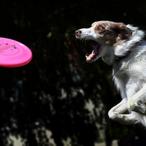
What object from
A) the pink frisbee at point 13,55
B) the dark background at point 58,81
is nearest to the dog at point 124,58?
the pink frisbee at point 13,55

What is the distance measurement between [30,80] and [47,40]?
794 millimetres

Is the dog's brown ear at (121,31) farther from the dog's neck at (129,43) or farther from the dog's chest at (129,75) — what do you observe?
the dog's chest at (129,75)

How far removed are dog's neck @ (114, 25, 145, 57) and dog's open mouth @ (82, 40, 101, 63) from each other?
8.8 inches

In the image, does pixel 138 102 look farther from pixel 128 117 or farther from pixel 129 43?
pixel 129 43

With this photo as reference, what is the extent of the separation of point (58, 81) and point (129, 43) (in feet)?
13.7

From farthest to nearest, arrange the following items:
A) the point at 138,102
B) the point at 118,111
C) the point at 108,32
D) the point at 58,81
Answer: the point at 58,81
the point at 108,32
the point at 118,111
the point at 138,102

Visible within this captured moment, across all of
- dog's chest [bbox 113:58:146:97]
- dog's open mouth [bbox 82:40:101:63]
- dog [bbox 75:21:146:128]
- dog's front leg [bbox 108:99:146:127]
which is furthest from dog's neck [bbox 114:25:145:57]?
dog's front leg [bbox 108:99:146:127]

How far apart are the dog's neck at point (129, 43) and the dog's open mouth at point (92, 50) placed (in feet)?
0.74

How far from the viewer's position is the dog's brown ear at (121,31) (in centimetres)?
870

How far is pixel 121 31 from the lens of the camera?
28.7 ft

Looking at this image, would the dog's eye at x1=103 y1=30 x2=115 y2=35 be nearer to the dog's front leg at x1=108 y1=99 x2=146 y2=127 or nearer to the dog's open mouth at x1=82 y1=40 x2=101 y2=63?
the dog's open mouth at x1=82 y1=40 x2=101 y2=63

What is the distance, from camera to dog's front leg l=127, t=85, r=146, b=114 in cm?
846

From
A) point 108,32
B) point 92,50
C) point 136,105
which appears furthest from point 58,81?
point 136,105

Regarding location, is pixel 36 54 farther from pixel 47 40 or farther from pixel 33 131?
pixel 33 131
